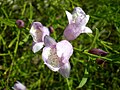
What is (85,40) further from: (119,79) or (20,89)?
(20,89)

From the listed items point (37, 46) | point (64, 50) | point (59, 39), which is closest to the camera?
point (64, 50)

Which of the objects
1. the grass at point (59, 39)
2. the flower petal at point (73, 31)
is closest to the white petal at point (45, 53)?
the flower petal at point (73, 31)

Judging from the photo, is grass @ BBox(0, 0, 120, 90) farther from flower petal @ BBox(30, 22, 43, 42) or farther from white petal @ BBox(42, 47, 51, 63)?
white petal @ BBox(42, 47, 51, 63)

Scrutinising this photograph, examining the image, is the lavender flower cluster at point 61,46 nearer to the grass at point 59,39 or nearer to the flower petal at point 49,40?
the flower petal at point 49,40

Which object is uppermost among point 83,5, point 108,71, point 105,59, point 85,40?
point 105,59

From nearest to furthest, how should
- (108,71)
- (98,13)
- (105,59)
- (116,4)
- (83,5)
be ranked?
(105,59) < (98,13) < (116,4) < (108,71) < (83,5)

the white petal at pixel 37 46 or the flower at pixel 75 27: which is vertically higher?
the flower at pixel 75 27

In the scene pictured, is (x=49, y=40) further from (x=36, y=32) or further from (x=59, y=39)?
(x=59, y=39)

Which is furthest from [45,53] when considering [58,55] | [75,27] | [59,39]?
[59,39]

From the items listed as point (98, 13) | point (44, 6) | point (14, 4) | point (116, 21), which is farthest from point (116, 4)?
point (14, 4)
